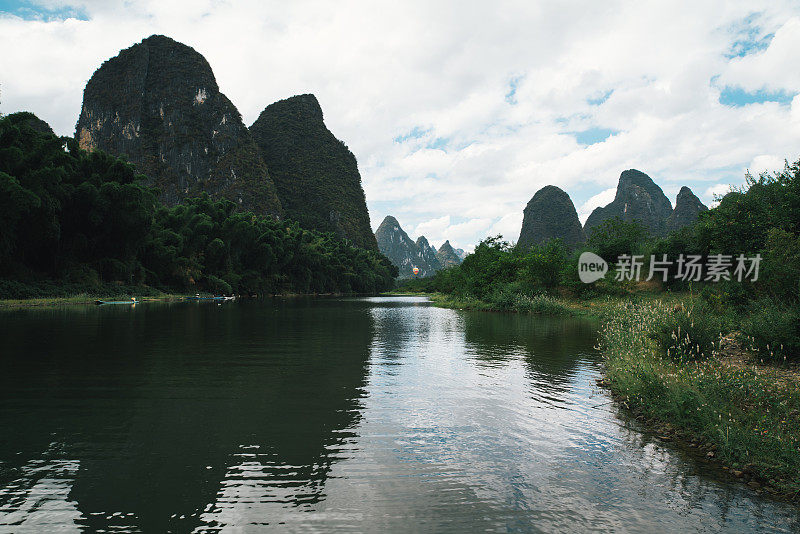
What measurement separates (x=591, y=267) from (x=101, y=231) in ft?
192

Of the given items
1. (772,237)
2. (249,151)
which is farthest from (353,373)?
(249,151)

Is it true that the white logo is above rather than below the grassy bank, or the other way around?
above

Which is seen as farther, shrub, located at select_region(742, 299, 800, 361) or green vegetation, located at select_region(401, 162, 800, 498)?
shrub, located at select_region(742, 299, 800, 361)

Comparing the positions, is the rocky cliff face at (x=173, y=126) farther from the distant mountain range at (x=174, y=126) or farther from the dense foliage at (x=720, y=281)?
the dense foliage at (x=720, y=281)

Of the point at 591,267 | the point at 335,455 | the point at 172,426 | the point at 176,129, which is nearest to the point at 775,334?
the point at 335,455

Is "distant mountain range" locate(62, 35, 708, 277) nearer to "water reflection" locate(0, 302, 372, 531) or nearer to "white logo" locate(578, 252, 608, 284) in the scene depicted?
"white logo" locate(578, 252, 608, 284)

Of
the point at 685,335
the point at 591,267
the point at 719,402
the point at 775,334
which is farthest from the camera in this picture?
the point at 591,267

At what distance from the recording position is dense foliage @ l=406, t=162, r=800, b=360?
12133 millimetres

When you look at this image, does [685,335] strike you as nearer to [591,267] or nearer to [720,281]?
[720,281]

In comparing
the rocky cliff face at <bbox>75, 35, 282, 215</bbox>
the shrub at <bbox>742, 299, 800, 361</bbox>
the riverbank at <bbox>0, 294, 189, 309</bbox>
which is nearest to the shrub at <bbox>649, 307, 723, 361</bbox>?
the shrub at <bbox>742, 299, 800, 361</bbox>

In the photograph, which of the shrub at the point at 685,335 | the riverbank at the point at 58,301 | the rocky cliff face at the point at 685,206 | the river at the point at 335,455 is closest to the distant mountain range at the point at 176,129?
the rocky cliff face at the point at 685,206

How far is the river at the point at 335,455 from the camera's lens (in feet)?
16.5

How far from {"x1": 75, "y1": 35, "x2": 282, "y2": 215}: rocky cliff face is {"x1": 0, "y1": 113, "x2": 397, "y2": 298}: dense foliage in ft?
308

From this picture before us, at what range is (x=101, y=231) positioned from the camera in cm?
5500
